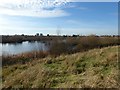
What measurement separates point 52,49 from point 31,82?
1408 cm

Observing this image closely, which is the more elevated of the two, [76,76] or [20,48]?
[76,76]

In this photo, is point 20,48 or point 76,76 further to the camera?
point 20,48

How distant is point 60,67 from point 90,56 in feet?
6.84

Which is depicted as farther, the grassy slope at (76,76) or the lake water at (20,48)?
the lake water at (20,48)

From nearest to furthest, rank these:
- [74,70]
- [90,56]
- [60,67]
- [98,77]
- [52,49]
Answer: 1. [98,77]
2. [74,70]
3. [60,67]
4. [90,56]
5. [52,49]

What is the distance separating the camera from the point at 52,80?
8922mm

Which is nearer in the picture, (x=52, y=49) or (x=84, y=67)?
(x=84, y=67)

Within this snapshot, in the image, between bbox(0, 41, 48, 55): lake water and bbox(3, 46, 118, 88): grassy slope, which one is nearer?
bbox(3, 46, 118, 88): grassy slope

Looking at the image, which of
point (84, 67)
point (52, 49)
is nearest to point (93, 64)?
point (84, 67)

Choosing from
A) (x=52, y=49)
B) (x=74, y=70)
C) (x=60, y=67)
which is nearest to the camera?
(x=74, y=70)

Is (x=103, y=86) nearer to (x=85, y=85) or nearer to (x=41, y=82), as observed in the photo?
(x=85, y=85)

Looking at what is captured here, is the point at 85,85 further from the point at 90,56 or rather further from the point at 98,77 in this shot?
the point at 90,56

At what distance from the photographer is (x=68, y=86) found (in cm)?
793

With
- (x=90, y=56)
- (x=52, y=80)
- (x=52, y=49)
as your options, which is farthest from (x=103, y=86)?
(x=52, y=49)
